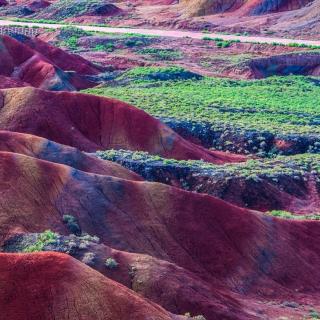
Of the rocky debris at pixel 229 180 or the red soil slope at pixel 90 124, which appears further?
the red soil slope at pixel 90 124

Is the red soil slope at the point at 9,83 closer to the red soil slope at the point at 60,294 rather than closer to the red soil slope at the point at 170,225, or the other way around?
the red soil slope at the point at 170,225

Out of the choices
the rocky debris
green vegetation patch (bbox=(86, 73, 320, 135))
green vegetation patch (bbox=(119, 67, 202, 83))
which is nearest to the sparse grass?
the rocky debris

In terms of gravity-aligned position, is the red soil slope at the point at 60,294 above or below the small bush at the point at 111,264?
above

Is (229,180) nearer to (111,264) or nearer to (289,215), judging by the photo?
(289,215)

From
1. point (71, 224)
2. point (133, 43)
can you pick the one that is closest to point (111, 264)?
point (71, 224)

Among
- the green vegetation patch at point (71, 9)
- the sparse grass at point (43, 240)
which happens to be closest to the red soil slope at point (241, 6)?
the green vegetation patch at point (71, 9)

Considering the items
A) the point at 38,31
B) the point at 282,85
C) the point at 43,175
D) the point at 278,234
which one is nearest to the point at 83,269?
the point at 43,175
